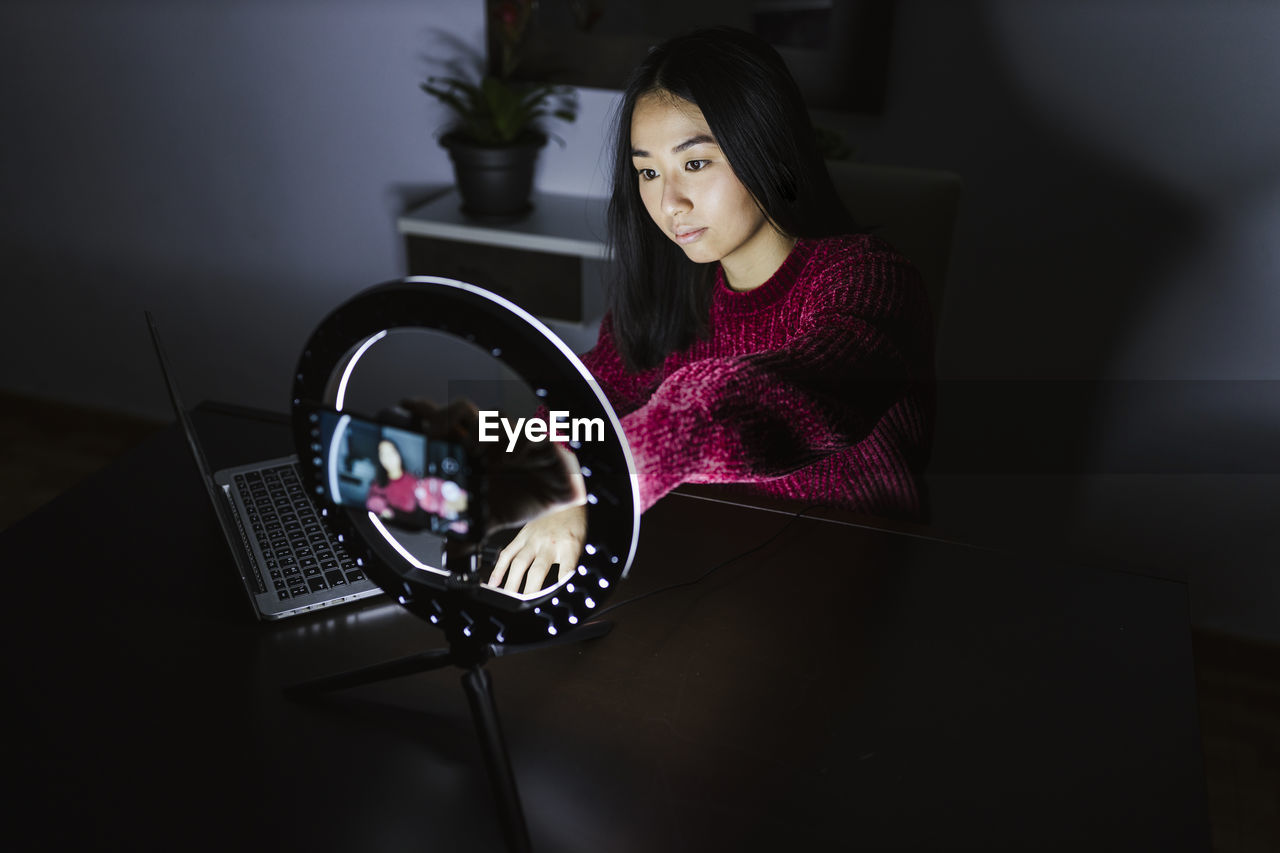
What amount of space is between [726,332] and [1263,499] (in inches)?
51.6

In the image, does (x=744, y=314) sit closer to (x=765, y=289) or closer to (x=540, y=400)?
(x=765, y=289)

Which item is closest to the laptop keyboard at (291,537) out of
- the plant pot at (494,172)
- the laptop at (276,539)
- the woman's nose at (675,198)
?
the laptop at (276,539)

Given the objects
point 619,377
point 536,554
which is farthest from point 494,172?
point 536,554

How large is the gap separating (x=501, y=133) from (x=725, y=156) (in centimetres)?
110

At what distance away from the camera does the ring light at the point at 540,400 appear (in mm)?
574

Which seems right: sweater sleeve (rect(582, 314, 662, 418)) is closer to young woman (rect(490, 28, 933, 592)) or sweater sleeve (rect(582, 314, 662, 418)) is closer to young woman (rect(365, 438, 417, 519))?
young woman (rect(490, 28, 933, 592))

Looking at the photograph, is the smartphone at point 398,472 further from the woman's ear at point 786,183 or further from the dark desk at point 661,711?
the woman's ear at point 786,183

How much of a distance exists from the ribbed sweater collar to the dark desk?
0.27m

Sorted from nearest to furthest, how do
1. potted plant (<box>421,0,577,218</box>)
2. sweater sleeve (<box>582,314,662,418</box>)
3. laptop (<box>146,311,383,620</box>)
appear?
laptop (<box>146,311,383,620</box>) → sweater sleeve (<box>582,314,662,418</box>) → potted plant (<box>421,0,577,218</box>)

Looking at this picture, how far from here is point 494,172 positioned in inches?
73.4

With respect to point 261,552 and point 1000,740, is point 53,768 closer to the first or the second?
point 261,552

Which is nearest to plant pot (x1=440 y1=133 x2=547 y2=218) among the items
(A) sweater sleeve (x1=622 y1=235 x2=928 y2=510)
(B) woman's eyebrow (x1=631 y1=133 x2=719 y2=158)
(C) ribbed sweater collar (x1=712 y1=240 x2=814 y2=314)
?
(C) ribbed sweater collar (x1=712 y1=240 x2=814 y2=314)

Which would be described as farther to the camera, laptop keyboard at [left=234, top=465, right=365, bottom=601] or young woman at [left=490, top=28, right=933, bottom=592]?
laptop keyboard at [left=234, top=465, right=365, bottom=601]

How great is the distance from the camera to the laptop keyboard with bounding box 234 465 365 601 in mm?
883
